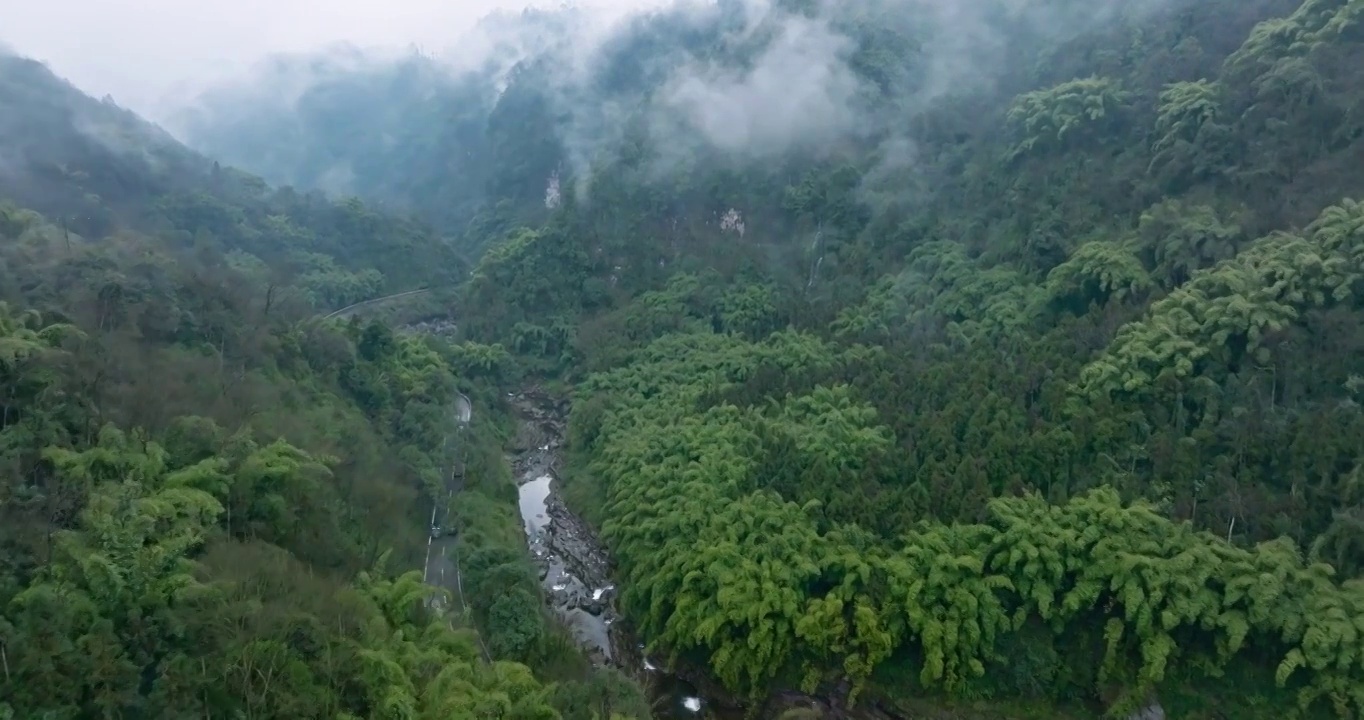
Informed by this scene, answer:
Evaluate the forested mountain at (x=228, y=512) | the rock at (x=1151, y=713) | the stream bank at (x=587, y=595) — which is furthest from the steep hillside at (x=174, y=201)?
the rock at (x=1151, y=713)

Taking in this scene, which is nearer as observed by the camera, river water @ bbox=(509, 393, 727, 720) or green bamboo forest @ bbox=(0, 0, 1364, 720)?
green bamboo forest @ bbox=(0, 0, 1364, 720)

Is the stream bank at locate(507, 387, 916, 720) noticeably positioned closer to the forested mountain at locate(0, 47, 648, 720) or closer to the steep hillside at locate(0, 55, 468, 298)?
the forested mountain at locate(0, 47, 648, 720)

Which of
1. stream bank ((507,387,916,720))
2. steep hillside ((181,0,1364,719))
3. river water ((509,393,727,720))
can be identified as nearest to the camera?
steep hillside ((181,0,1364,719))

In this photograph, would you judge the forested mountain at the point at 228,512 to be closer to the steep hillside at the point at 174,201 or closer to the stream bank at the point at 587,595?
the stream bank at the point at 587,595

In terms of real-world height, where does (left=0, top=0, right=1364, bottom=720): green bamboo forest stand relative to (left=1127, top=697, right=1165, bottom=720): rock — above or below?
above

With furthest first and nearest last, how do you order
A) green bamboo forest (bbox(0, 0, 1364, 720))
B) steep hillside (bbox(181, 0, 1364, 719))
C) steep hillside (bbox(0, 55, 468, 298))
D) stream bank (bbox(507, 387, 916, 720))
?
1. steep hillside (bbox(0, 55, 468, 298))
2. stream bank (bbox(507, 387, 916, 720))
3. steep hillside (bbox(181, 0, 1364, 719))
4. green bamboo forest (bbox(0, 0, 1364, 720))

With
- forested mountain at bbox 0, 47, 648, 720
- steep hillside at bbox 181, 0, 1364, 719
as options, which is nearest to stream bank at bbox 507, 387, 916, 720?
steep hillside at bbox 181, 0, 1364, 719
